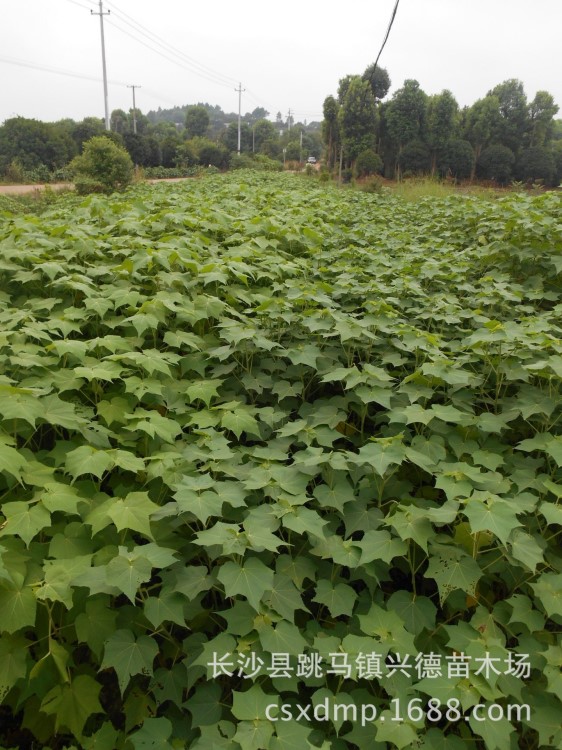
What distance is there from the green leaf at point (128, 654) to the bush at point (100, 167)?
16.6 m

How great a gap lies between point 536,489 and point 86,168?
17575 millimetres

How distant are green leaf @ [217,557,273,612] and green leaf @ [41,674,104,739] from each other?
60 cm

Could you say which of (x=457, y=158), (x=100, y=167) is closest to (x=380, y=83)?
(x=457, y=158)

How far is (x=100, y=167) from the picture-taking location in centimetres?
1609

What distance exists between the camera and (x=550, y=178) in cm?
3195

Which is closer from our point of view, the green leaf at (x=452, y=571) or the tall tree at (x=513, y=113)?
the green leaf at (x=452, y=571)

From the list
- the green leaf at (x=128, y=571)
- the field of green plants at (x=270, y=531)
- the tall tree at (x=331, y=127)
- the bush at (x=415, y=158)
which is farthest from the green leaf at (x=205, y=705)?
the tall tree at (x=331, y=127)

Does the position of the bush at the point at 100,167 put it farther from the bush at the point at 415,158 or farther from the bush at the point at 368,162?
the bush at the point at 415,158

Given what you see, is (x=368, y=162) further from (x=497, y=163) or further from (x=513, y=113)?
(x=513, y=113)

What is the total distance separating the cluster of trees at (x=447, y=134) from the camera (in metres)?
30.4

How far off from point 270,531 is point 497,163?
34.9 m

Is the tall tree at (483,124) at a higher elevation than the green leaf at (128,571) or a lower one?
higher

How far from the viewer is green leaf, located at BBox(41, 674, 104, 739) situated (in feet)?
5.57

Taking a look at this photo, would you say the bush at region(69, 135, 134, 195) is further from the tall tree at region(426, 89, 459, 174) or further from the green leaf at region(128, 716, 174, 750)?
the tall tree at region(426, 89, 459, 174)
